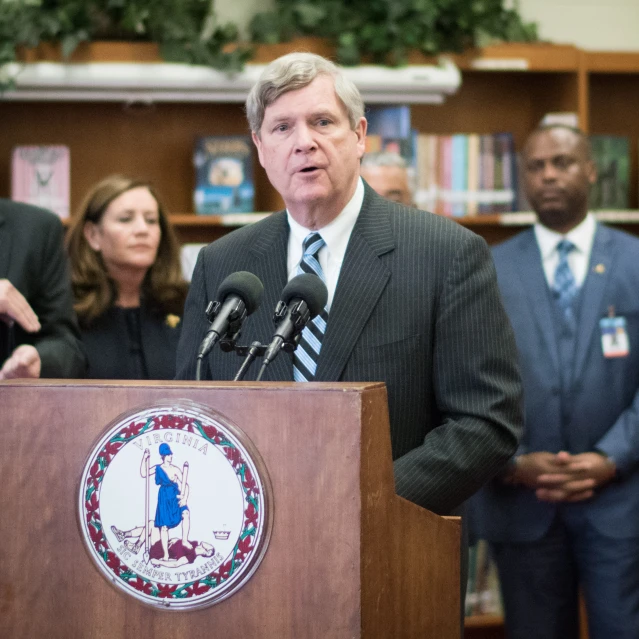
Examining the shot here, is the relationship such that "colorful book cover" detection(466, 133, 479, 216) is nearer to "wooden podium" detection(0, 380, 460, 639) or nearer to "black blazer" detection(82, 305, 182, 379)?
"black blazer" detection(82, 305, 182, 379)

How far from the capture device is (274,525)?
4.33 ft

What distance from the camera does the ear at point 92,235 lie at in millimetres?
3758

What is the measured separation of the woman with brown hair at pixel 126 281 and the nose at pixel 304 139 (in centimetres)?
169

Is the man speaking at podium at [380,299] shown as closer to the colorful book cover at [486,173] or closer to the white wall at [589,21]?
the colorful book cover at [486,173]

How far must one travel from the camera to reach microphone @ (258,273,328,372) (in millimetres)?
1531

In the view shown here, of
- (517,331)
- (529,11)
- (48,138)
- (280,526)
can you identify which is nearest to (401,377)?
(280,526)

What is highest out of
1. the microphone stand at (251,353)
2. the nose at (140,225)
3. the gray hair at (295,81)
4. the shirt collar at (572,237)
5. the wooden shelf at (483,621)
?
the gray hair at (295,81)

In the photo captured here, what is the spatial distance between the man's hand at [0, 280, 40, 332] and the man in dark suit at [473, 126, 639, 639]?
5.01 ft

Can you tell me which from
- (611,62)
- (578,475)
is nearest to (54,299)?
(578,475)

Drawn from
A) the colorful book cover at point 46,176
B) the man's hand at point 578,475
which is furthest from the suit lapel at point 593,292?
the colorful book cover at point 46,176

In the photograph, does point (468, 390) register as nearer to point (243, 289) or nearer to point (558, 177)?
point (243, 289)

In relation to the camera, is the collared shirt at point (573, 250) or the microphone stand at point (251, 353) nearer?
the microphone stand at point (251, 353)

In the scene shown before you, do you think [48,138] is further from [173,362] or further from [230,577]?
[230,577]

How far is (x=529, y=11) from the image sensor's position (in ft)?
15.8
